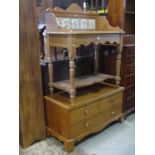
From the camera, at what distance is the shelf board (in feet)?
7.64

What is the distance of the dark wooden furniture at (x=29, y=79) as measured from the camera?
208 cm

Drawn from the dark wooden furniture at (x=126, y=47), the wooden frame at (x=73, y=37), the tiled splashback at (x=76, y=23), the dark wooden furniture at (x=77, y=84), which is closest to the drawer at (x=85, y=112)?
the dark wooden furniture at (x=77, y=84)

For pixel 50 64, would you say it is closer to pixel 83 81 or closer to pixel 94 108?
pixel 83 81

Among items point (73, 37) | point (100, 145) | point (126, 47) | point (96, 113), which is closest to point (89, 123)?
point (96, 113)

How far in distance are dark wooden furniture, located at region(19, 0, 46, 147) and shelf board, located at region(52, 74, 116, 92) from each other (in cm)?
24

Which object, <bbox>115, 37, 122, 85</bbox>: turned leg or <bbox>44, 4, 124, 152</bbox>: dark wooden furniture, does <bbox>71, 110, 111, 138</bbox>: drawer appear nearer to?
<bbox>44, 4, 124, 152</bbox>: dark wooden furniture

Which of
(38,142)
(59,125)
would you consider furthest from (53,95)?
(38,142)

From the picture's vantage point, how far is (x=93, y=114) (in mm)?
2369

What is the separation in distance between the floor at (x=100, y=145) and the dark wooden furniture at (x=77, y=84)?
10 cm

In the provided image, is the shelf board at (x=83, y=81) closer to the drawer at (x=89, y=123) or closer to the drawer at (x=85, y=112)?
the drawer at (x=85, y=112)

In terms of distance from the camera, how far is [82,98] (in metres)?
2.34

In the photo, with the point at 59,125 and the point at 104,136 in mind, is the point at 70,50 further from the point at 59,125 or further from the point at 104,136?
the point at 104,136
